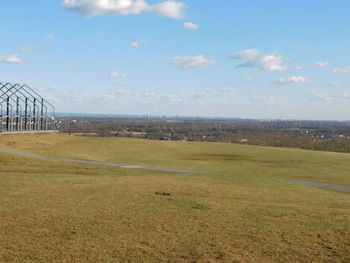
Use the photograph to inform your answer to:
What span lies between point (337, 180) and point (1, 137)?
55.1m

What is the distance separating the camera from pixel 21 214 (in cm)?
1535

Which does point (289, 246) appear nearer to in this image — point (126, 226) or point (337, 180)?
point (126, 226)

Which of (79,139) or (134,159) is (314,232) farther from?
(79,139)

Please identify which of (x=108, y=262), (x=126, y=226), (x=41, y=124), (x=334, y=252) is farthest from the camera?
(x=41, y=124)

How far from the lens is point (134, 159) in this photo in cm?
5359

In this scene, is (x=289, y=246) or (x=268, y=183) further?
(x=268, y=183)

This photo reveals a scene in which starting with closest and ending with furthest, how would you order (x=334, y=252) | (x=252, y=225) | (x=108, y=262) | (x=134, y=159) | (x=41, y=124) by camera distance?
(x=108, y=262)
(x=334, y=252)
(x=252, y=225)
(x=134, y=159)
(x=41, y=124)

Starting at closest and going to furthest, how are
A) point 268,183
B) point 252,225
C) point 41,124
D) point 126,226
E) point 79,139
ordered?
1. point 126,226
2. point 252,225
3. point 268,183
4. point 79,139
5. point 41,124

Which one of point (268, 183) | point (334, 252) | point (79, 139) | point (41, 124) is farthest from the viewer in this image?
point (41, 124)

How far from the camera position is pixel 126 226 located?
14305mm

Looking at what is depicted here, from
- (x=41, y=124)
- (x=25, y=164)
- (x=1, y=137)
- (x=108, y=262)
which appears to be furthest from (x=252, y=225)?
(x=41, y=124)

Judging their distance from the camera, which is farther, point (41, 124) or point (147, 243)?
point (41, 124)

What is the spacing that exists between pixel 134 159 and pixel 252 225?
39.5 metres

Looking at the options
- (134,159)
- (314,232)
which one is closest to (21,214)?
(314,232)
